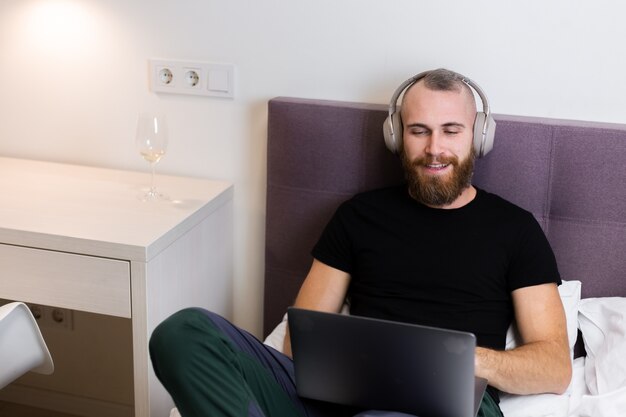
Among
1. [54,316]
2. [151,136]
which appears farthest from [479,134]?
[54,316]

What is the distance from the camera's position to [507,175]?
1.89 metres

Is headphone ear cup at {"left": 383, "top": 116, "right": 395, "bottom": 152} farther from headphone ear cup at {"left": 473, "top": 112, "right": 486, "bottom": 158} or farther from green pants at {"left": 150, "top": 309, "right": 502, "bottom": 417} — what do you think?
green pants at {"left": 150, "top": 309, "right": 502, "bottom": 417}

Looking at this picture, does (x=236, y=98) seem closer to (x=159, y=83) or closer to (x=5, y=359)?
(x=159, y=83)

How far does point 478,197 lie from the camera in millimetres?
1851

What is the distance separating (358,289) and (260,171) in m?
0.47

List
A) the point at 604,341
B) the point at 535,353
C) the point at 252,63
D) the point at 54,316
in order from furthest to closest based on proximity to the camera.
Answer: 1. the point at 54,316
2. the point at 252,63
3. the point at 604,341
4. the point at 535,353

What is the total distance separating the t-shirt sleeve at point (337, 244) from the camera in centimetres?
188

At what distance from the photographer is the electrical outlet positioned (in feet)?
7.64

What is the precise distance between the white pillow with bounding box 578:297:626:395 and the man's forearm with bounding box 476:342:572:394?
76mm

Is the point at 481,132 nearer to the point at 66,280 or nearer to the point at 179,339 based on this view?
the point at 179,339

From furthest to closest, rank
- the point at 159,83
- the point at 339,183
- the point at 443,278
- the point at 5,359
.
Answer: the point at 159,83 < the point at 339,183 < the point at 443,278 < the point at 5,359

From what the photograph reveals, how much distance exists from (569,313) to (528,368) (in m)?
0.23

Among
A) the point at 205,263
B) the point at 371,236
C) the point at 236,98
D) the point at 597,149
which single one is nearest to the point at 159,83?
the point at 236,98

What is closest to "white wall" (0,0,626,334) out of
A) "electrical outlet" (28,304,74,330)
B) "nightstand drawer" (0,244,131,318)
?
"electrical outlet" (28,304,74,330)
